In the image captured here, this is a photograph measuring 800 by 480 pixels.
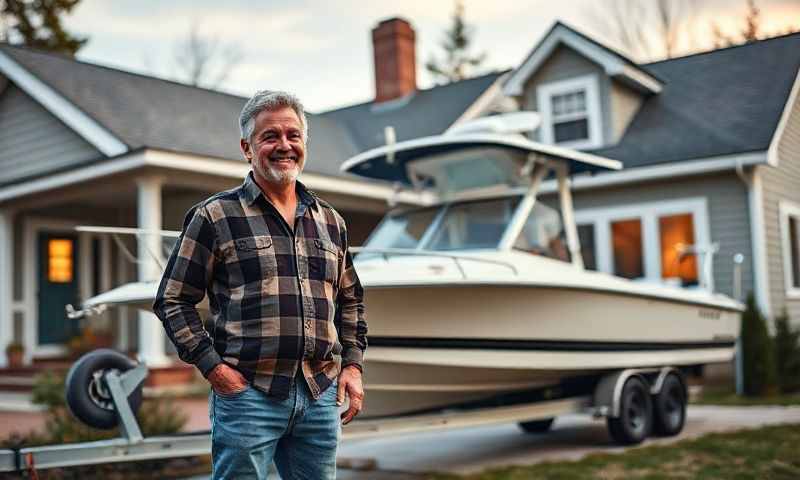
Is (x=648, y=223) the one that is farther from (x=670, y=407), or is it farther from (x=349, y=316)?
(x=349, y=316)

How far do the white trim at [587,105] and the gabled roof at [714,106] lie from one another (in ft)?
1.04

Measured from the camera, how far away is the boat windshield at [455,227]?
24.0 ft

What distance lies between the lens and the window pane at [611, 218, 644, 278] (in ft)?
44.9

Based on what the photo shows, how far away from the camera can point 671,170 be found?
13.0m

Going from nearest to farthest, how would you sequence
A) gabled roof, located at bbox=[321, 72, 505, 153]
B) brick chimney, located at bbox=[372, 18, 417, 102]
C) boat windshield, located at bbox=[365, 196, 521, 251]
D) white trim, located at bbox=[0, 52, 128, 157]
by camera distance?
boat windshield, located at bbox=[365, 196, 521, 251] → white trim, located at bbox=[0, 52, 128, 157] → gabled roof, located at bbox=[321, 72, 505, 153] → brick chimney, located at bbox=[372, 18, 417, 102]

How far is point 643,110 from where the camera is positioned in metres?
15.3

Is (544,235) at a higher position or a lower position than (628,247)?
lower

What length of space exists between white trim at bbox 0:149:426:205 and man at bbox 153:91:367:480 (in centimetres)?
759

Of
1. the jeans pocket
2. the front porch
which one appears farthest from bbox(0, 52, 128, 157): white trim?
the jeans pocket

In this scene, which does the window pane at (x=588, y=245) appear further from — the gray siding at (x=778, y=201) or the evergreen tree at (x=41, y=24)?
the evergreen tree at (x=41, y=24)

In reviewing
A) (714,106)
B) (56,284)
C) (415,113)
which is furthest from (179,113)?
(714,106)

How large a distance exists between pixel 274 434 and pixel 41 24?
82.8 ft

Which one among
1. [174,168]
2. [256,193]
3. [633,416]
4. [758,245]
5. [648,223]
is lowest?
[633,416]

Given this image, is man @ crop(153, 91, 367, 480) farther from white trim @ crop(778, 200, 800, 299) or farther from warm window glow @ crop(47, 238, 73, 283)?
warm window glow @ crop(47, 238, 73, 283)
